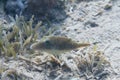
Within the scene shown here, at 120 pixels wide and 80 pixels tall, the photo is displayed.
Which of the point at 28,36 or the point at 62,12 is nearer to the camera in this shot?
the point at 28,36

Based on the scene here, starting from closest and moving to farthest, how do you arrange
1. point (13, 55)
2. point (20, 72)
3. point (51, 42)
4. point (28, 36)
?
1. point (51, 42)
2. point (20, 72)
3. point (13, 55)
4. point (28, 36)

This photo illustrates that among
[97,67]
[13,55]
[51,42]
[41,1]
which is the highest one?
[41,1]

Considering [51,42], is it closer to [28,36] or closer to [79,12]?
[28,36]

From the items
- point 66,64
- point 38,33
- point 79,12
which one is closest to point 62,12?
point 79,12

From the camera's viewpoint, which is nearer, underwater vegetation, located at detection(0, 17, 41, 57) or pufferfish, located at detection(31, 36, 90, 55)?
pufferfish, located at detection(31, 36, 90, 55)

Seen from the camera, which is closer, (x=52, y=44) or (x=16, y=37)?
(x=52, y=44)

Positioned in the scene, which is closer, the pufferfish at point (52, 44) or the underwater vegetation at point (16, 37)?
the pufferfish at point (52, 44)

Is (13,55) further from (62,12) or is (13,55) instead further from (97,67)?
(62,12)

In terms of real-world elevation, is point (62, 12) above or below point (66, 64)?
above

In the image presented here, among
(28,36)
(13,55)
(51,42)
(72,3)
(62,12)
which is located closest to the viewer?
(51,42)
